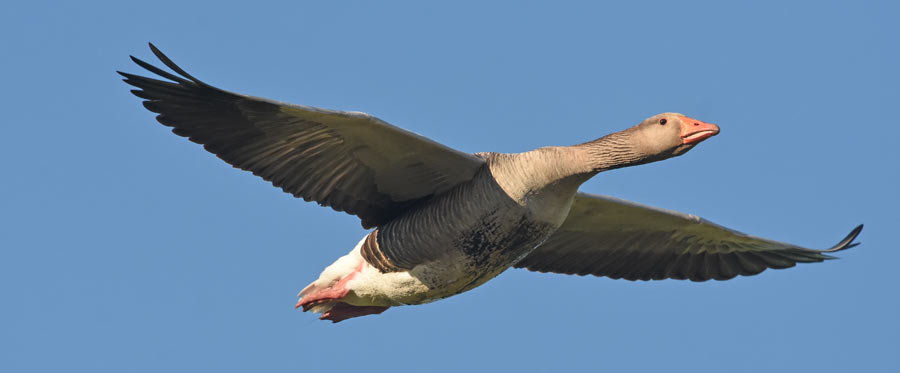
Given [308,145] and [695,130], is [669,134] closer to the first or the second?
[695,130]

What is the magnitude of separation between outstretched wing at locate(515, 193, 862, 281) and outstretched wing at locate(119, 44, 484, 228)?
2208 mm

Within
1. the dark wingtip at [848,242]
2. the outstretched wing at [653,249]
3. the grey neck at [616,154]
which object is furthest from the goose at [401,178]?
the dark wingtip at [848,242]

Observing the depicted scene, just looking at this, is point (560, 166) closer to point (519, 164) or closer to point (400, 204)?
point (519, 164)

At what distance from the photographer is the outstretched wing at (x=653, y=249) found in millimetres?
14750

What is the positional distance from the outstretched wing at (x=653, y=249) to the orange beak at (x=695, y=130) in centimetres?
235

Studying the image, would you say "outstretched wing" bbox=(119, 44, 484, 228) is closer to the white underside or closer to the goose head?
the white underside

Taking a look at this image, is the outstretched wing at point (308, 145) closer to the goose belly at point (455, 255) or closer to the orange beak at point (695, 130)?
the goose belly at point (455, 255)

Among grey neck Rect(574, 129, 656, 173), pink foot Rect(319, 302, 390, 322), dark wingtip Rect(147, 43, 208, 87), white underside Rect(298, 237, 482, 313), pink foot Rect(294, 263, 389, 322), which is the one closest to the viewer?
dark wingtip Rect(147, 43, 208, 87)

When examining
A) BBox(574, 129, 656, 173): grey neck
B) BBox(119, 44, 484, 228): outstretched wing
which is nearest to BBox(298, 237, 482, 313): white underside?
BBox(119, 44, 484, 228): outstretched wing

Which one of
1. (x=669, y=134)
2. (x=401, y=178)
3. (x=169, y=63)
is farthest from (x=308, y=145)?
(x=669, y=134)

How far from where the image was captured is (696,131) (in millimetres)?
11984

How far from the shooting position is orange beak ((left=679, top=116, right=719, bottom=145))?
39.1ft

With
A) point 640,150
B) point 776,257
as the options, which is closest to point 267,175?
point 640,150

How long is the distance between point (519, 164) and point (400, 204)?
168cm
